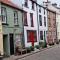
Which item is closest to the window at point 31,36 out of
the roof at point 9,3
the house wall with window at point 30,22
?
the house wall with window at point 30,22

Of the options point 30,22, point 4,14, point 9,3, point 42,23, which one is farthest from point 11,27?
point 42,23

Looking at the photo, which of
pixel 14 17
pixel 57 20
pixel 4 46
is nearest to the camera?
pixel 4 46

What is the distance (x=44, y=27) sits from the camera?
50750 mm

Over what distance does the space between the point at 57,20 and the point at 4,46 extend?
37137 mm

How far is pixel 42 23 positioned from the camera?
4919 cm

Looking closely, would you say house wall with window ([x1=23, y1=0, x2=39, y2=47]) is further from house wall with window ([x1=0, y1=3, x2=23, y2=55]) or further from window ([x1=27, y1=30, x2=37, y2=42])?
house wall with window ([x1=0, y1=3, x2=23, y2=55])

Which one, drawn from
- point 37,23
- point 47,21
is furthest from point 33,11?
point 47,21

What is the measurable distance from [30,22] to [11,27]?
9259 mm

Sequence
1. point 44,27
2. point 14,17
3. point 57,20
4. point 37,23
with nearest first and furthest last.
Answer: point 14,17 < point 37,23 < point 44,27 < point 57,20

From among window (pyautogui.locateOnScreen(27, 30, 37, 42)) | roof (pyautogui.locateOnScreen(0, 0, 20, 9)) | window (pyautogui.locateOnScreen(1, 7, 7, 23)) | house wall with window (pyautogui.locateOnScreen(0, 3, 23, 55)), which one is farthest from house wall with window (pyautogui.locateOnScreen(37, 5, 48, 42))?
window (pyautogui.locateOnScreen(1, 7, 7, 23))

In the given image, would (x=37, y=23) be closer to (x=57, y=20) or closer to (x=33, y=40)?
(x=33, y=40)

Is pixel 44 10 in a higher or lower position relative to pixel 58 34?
higher

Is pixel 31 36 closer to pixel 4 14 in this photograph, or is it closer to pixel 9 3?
pixel 9 3

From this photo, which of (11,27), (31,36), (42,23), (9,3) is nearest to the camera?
(9,3)
